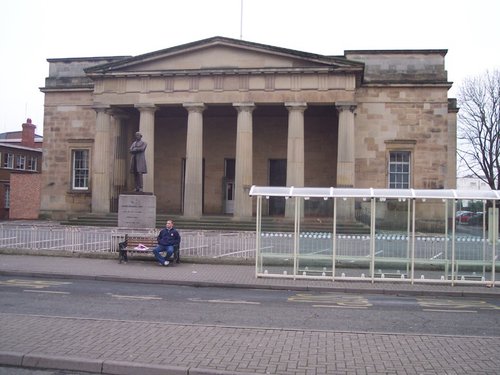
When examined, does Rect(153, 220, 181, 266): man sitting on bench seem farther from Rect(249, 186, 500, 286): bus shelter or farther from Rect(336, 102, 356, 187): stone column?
Rect(336, 102, 356, 187): stone column

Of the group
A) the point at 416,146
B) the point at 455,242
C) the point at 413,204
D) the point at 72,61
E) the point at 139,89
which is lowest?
the point at 455,242

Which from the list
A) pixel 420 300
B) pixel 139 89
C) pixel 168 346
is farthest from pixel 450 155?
pixel 168 346

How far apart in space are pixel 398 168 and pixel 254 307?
26.8 metres

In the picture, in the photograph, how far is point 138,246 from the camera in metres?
18.2

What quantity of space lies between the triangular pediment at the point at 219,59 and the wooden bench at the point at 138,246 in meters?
16.4

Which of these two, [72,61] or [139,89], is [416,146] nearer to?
[139,89]

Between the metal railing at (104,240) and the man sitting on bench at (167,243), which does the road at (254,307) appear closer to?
the man sitting on bench at (167,243)

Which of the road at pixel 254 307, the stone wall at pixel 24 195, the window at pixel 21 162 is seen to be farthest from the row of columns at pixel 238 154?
the window at pixel 21 162

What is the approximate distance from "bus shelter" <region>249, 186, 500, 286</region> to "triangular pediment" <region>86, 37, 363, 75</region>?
17231mm

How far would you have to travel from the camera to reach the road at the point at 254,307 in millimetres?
9320

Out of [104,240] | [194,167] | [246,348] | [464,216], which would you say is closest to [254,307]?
[246,348]

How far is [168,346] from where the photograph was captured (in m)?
7.21

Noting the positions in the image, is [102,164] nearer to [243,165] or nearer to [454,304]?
[243,165]

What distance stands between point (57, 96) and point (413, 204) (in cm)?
3134
